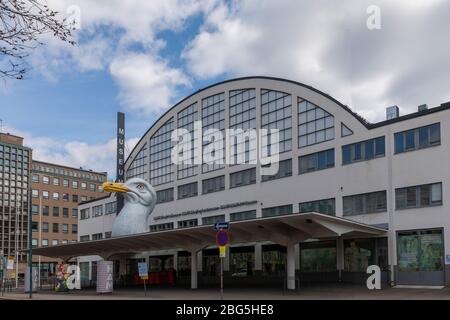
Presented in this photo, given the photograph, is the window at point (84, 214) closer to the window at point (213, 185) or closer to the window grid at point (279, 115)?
the window at point (213, 185)

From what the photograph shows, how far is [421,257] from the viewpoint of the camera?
34.5 meters

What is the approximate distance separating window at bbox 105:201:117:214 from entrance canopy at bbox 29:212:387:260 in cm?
2005

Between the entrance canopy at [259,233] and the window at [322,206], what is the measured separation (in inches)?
135

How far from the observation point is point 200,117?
2222 inches

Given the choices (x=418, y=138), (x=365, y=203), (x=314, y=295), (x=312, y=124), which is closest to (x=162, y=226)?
(x=312, y=124)

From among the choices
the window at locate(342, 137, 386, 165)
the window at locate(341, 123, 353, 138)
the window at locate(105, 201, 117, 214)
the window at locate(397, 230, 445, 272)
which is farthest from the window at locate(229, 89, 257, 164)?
the window at locate(105, 201, 117, 214)

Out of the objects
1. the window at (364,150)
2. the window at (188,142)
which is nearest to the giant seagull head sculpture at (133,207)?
the window at (188,142)

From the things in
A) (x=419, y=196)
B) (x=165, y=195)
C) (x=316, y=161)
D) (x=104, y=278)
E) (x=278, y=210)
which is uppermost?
(x=316, y=161)

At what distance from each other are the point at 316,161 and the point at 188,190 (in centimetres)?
1810

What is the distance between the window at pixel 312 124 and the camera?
140 feet

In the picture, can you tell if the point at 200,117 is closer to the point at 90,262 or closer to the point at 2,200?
the point at 90,262

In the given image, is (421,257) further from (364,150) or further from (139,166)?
(139,166)
